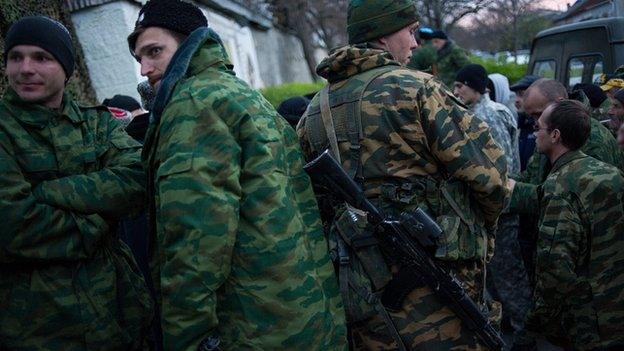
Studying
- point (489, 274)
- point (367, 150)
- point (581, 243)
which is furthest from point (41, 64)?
point (489, 274)

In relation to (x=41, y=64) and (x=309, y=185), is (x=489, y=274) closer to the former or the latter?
(x=309, y=185)

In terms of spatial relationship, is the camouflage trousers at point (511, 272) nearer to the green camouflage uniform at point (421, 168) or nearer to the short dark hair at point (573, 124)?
the short dark hair at point (573, 124)

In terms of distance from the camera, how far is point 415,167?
7.75ft

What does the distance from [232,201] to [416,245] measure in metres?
0.82

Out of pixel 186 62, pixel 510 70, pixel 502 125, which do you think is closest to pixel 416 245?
pixel 186 62

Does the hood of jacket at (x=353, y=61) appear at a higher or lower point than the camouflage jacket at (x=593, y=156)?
higher

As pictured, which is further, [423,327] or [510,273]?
[510,273]

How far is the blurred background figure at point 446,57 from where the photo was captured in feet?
23.7

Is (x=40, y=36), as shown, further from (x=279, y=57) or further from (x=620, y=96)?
(x=279, y=57)

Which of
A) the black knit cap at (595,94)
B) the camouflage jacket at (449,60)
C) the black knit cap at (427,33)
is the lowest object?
the black knit cap at (595,94)

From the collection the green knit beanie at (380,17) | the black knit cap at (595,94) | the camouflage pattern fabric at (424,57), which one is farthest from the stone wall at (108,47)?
the green knit beanie at (380,17)

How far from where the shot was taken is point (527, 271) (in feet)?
Result: 13.6

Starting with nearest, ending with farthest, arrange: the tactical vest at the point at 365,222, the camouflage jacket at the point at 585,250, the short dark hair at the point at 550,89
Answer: the tactical vest at the point at 365,222 → the camouflage jacket at the point at 585,250 → the short dark hair at the point at 550,89

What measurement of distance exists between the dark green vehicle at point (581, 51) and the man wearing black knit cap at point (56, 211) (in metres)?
6.09
